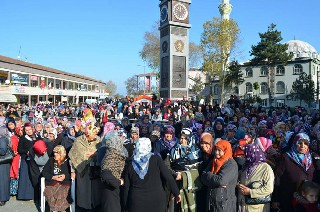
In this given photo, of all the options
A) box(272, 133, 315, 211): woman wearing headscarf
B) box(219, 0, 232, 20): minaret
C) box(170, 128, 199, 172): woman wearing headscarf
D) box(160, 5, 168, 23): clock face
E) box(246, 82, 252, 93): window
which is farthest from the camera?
box(219, 0, 232, 20): minaret

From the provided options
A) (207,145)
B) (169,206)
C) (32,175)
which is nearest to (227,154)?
(207,145)

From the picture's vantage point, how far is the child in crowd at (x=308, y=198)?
339 centimetres

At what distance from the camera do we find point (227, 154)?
3695 millimetres

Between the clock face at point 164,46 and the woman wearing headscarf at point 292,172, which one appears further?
the clock face at point 164,46

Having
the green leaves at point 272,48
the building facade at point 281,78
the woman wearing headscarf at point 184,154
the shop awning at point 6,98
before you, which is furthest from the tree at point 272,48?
the woman wearing headscarf at point 184,154

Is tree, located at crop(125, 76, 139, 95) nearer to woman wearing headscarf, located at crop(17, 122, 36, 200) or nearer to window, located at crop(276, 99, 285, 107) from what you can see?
window, located at crop(276, 99, 285, 107)

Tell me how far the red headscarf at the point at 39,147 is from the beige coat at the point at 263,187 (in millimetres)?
3724

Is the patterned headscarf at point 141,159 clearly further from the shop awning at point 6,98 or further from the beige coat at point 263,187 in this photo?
the shop awning at point 6,98

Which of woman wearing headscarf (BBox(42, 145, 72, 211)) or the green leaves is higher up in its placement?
the green leaves

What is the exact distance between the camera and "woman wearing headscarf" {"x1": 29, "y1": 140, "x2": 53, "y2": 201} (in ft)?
18.4

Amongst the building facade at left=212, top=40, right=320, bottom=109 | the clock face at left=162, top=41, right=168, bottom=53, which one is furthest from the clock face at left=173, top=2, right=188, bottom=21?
the building facade at left=212, top=40, right=320, bottom=109

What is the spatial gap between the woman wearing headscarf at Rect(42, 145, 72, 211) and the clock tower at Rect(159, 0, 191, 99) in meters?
14.1

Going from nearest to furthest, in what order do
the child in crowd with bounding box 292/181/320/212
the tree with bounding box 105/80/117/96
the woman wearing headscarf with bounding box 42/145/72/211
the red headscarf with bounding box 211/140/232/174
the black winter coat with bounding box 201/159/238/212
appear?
the child in crowd with bounding box 292/181/320/212, the black winter coat with bounding box 201/159/238/212, the red headscarf with bounding box 211/140/232/174, the woman wearing headscarf with bounding box 42/145/72/211, the tree with bounding box 105/80/117/96

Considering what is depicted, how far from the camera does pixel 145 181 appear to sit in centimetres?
378
